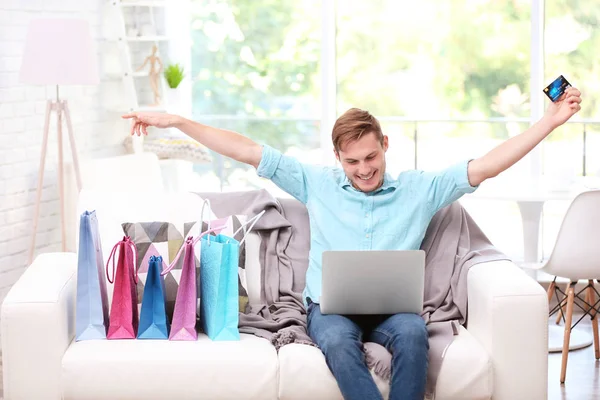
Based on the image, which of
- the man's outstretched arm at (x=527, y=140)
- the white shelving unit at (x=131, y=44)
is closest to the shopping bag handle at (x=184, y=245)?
the man's outstretched arm at (x=527, y=140)

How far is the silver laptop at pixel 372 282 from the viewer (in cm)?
271

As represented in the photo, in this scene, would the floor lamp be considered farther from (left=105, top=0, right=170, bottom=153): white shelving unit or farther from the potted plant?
the potted plant

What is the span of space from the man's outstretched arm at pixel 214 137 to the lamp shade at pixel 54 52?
4.18ft

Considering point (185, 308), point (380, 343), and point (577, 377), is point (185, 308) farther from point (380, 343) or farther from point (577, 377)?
point (577, 377)

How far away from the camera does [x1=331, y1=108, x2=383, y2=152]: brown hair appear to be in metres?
2.98

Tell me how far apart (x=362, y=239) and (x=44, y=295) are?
0.98 meters

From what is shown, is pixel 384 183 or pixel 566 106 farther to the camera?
pixel 384 183

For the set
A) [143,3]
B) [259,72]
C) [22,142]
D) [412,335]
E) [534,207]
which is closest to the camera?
[412,335]

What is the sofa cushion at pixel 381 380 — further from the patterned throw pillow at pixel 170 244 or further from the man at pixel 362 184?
the patterned throw pillow at pixel 170 244

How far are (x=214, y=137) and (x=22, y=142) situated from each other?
1.82 meters

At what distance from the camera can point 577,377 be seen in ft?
12.4

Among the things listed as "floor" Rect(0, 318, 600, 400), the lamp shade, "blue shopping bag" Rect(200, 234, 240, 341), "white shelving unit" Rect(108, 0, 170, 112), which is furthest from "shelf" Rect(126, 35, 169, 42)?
"blue shopping bag" Rect(200, 234, 240, 341)

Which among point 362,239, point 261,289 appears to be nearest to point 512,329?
point 362,239

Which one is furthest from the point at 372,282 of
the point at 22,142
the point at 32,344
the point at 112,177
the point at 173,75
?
the point at 173,75
